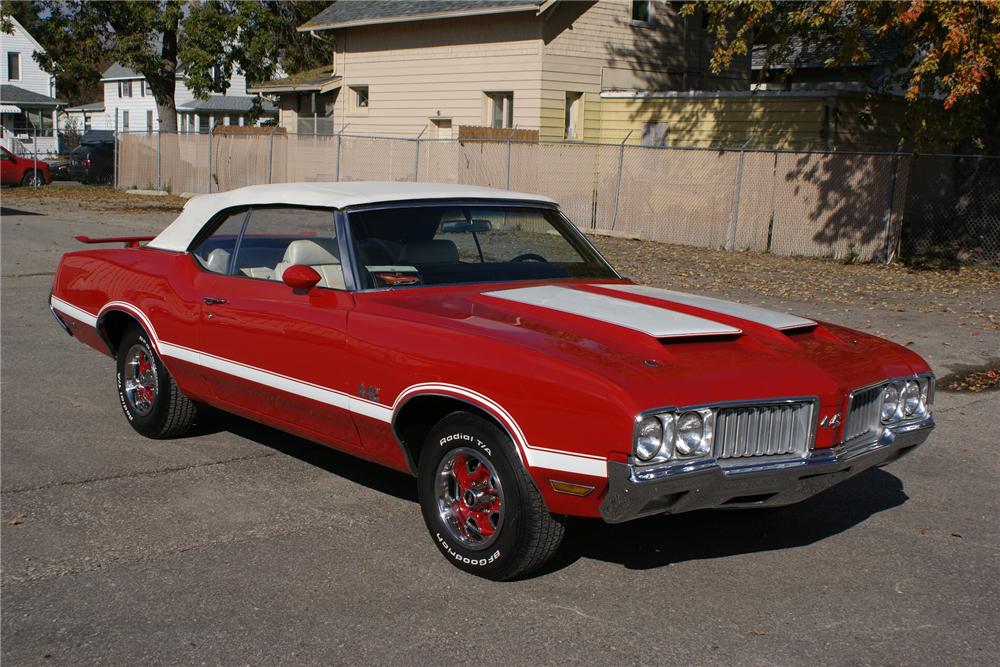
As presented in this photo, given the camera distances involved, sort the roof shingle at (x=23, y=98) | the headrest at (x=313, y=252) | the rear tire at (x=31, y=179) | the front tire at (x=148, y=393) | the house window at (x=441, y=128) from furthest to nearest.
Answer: the roof shingle at (x=23, y=98) → the rear tire at (x=31, y=179) → the house window at (x=441, y=128) → the front tire at (x=148, y=393) → the headrest at (x=313, y=252)

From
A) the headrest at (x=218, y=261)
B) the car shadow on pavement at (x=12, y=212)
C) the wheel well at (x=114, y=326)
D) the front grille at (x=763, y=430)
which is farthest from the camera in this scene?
the car shadow on pavement at (x=12, y=212)

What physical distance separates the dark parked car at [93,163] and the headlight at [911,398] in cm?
3714

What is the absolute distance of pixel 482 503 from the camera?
454 cm

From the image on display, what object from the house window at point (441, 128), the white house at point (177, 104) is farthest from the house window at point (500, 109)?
the white house at point (177, 104)

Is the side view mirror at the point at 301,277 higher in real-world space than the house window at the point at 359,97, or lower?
lower

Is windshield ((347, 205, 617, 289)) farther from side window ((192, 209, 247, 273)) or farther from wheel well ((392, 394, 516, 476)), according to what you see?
side window ((192, 209, 247, 273))

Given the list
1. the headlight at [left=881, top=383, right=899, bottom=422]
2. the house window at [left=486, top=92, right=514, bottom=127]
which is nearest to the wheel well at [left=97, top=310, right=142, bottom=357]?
the headlight at [left=881, top=383, right=899, bottom=422]

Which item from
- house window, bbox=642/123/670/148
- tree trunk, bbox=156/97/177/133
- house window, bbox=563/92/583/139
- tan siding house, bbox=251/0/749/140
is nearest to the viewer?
house window, bbox=642/123/670/148

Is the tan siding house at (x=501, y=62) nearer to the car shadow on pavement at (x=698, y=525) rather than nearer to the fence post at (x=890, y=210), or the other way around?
the fence post at (x=890, y=210)

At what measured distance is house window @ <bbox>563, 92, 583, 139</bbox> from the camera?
2602 centimetres

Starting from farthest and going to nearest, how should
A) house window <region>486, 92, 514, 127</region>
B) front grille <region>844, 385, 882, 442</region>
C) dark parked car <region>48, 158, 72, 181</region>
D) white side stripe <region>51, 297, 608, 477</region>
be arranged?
dark parked car <region>48, 158, 72, 181</region> → house window <region>486, 92, 514, 127</region> → front grille <region>844, 385, 882, 442</region> → white side stripe <region>51, 297, 608, 477</region>

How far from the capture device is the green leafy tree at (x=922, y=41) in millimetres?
13719

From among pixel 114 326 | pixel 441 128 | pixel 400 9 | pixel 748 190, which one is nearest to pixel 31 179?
pixel 400 9

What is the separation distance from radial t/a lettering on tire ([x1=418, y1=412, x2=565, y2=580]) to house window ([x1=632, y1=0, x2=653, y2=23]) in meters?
24.1
